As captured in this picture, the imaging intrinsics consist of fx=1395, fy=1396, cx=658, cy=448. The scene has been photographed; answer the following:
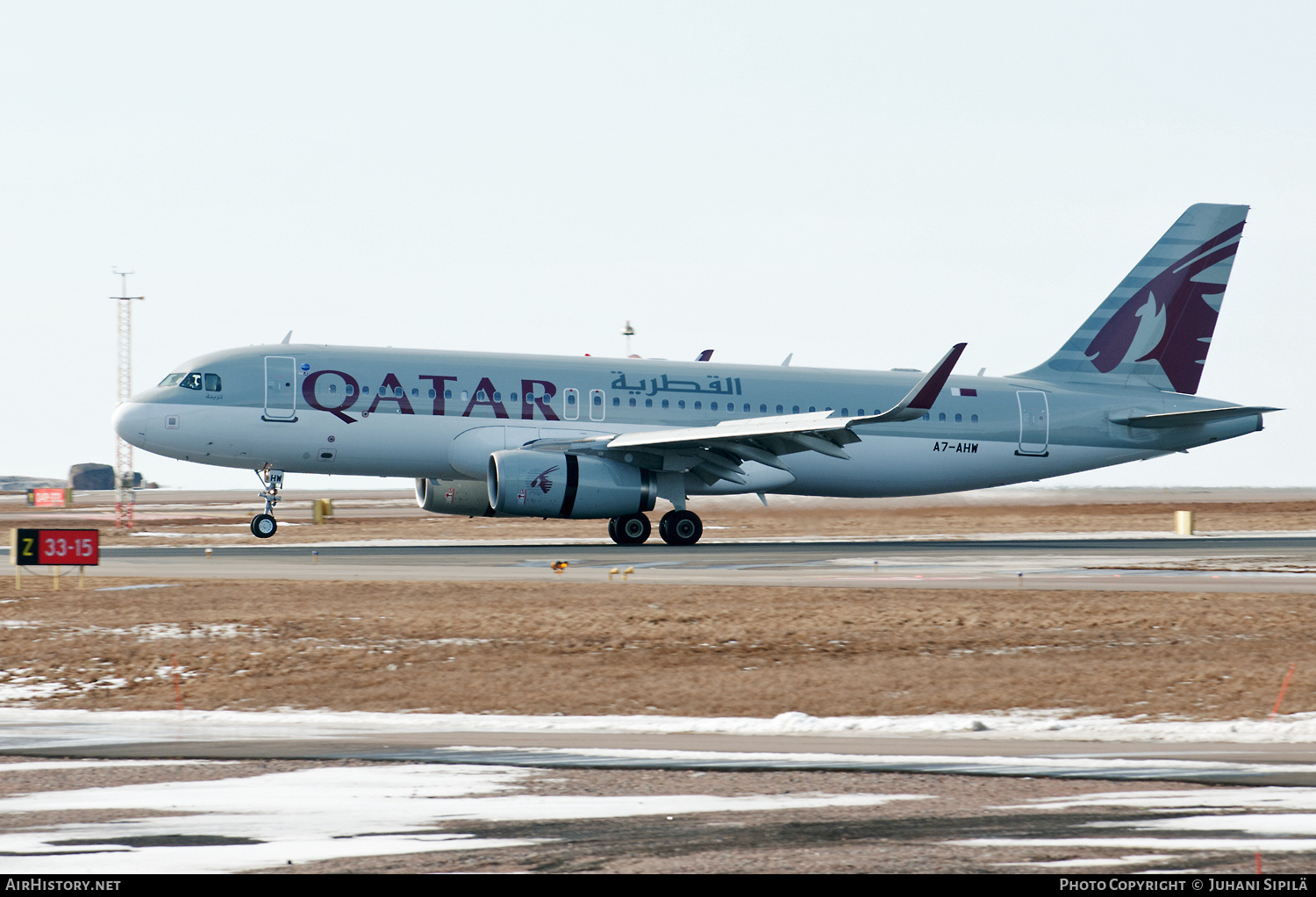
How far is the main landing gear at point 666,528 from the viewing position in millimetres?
36219

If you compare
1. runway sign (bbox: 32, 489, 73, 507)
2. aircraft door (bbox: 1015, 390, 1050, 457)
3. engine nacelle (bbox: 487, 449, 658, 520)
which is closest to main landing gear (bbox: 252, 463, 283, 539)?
engine nacelle (bbox: 487, 449, 658, 520)

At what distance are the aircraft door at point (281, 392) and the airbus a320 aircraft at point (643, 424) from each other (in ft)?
0.14

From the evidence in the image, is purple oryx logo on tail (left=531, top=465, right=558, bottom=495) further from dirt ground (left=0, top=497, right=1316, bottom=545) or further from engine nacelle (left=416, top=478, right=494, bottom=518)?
dirt ground (left=0, top=497, right=1316, bottom=545)

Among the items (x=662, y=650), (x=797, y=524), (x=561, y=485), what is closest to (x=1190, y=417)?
(x=797, y=524)

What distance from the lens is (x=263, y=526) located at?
36906 mm

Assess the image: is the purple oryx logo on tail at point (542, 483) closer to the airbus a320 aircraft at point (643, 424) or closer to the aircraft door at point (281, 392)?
the airbus a320 aircraft at point (643, 424)

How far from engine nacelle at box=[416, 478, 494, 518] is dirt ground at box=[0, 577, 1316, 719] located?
1472 centimetres

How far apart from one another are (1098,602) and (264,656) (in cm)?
1221

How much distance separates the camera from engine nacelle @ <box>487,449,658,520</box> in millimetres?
33281

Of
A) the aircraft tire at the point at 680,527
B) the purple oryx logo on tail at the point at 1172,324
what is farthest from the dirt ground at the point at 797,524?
the purple oryx logo on tail at the point at 1172,324
